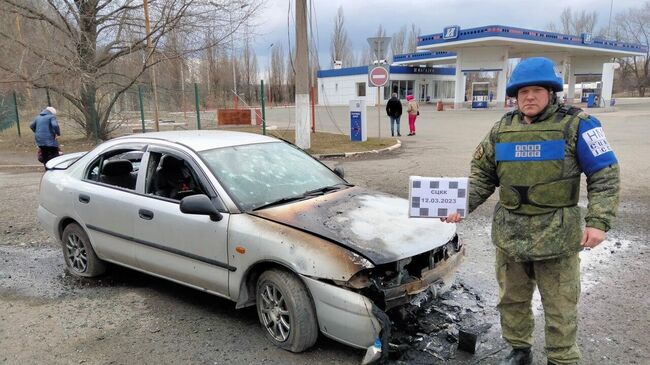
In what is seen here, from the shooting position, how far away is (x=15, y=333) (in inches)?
149

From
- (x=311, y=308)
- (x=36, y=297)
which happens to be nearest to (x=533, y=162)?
(x=311, y=308)

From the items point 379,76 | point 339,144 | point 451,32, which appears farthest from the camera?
point 451,32

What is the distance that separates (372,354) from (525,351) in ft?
3.23

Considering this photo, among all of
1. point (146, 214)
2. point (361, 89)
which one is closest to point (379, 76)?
point (146, 214)

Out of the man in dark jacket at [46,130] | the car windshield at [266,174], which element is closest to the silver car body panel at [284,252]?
the car windshield at [266,174]

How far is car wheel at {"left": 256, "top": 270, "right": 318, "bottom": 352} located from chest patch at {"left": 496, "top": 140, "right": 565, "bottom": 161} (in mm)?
1526

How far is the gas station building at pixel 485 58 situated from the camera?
117ft

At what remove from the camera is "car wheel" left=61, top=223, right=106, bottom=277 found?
475 cm

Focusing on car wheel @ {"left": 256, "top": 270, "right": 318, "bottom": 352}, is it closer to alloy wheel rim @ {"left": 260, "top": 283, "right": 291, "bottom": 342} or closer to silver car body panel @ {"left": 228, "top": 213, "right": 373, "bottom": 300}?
alloy wheel rim @ {"left": 260, "top": 283, "right": 291, "bottom": 342}

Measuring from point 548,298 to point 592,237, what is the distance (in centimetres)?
50

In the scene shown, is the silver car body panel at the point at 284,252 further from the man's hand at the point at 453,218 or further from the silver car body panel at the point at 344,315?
the man's hand at the point at 453,218

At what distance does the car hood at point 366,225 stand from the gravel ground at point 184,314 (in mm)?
753

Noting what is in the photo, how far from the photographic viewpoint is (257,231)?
342 cm

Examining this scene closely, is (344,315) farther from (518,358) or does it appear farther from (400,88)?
(400,88)
